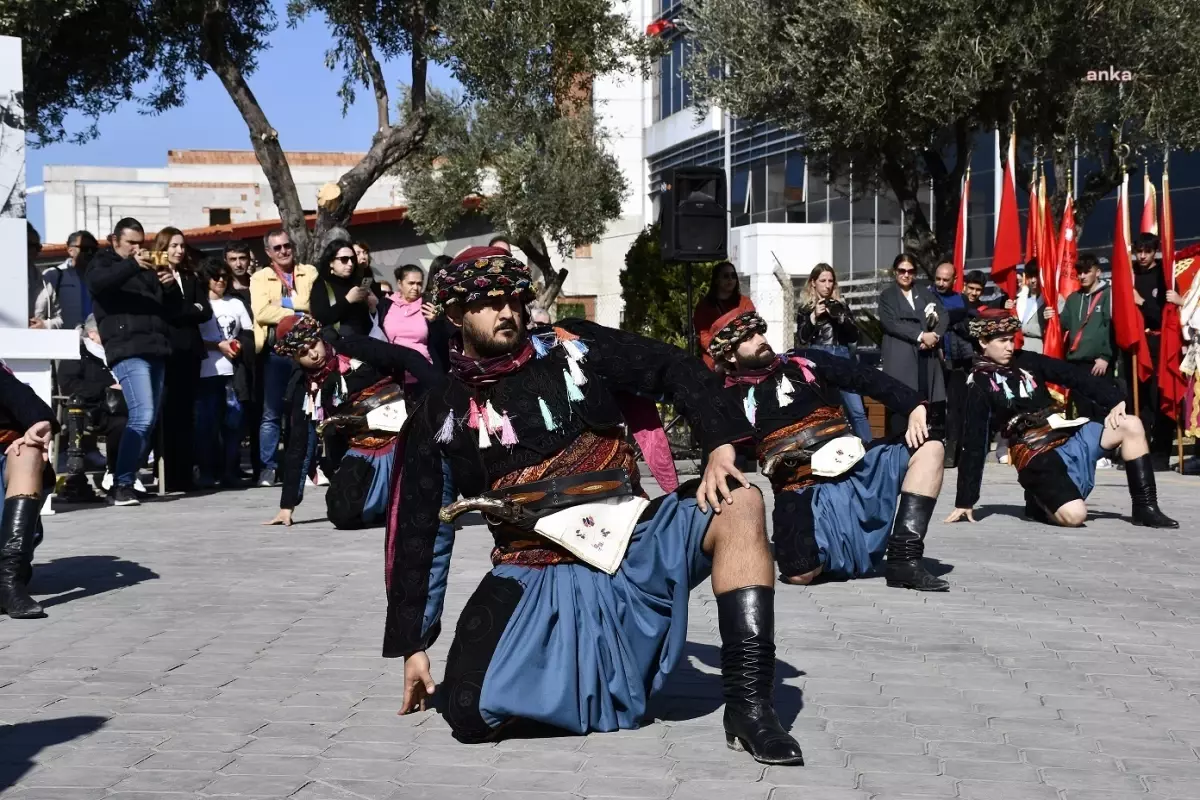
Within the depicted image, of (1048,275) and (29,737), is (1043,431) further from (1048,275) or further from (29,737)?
(29,737)

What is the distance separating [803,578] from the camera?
900cm

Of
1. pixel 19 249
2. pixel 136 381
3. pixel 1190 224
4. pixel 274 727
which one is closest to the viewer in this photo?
pixel 274 727

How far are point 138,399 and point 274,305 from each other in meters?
1.91

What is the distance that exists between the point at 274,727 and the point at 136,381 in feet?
27.0

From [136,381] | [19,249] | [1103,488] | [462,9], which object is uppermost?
[462,9]

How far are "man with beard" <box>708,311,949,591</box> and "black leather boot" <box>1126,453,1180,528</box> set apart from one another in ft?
10.5

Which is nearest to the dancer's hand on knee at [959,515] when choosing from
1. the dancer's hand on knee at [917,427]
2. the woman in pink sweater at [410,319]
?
the dancer's hand on knee at [917,427]

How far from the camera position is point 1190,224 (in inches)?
1093

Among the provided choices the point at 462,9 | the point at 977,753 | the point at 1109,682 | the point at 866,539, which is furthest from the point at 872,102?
Result: the point at 977,753

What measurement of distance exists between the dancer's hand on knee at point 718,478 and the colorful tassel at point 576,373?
0.57 metres

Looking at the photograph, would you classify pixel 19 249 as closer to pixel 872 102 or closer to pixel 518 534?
pixel 518 534

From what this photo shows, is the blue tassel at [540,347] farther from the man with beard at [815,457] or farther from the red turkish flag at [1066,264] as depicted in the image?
the red turkish flag at [1066,264]

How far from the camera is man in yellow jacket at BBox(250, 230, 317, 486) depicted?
14.9m

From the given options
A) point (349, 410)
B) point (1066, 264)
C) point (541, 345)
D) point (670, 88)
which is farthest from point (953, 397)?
point (670, 88)
